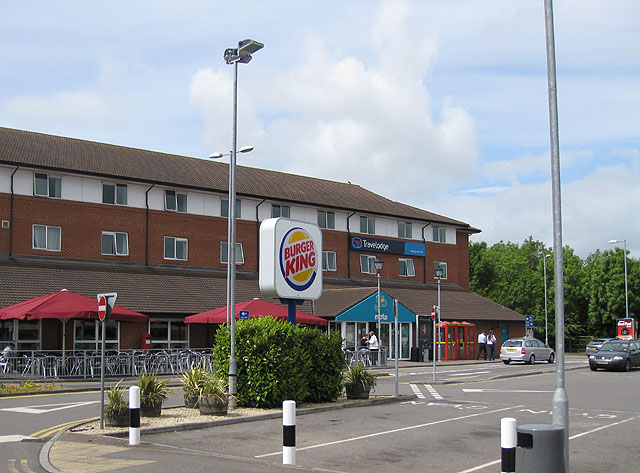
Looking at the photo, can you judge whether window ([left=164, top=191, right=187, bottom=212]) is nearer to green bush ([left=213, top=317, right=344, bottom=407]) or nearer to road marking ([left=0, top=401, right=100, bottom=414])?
road marking ([left=0, top=401, right=100, bottom=414])

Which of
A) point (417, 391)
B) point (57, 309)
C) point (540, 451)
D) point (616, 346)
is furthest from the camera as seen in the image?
point (616, 346)

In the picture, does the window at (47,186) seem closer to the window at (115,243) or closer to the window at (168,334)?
the window at (115,243)

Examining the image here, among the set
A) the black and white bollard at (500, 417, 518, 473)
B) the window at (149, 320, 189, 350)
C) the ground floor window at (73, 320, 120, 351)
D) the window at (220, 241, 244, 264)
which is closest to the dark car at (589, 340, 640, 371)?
the window at (220, 241, 244, 264)

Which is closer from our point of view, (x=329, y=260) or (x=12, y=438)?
(x=12, y=438)

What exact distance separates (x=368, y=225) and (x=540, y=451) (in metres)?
41.1

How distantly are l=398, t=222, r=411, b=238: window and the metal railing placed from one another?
22.6 m

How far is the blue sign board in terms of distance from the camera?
156 feet

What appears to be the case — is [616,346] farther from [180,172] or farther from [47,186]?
[47,186]

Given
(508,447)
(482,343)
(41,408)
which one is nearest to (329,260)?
(482,343)

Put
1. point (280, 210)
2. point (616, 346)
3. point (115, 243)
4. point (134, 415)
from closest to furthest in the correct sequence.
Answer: point (134, 415)
point (616, 346)
point (115, 243)
point (280, 210)

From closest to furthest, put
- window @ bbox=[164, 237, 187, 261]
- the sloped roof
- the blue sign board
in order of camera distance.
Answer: the sloped roof → window @ bbox=[164, 237, 187, 261] → the blue sign board

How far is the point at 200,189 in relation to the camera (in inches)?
1586

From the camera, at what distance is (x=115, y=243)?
37156mm

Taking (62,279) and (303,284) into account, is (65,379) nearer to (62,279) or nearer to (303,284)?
(62,279)
